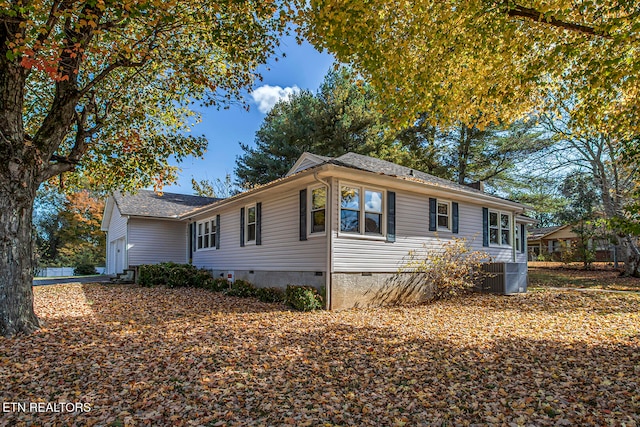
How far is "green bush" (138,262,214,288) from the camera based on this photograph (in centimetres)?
1381

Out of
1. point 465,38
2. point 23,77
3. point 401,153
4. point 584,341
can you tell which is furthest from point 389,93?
point 401,153

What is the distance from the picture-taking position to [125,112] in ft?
32.1

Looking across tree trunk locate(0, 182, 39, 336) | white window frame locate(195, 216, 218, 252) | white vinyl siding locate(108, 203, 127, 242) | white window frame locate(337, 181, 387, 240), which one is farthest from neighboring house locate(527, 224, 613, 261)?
tree trunk locate(0, 182, 39, 336)

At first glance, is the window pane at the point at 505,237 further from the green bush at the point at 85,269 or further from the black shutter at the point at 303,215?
the green bush at the point at 85,269

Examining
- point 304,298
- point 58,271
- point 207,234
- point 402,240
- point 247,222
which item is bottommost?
point 58,271

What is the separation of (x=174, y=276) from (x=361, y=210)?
26.2ft

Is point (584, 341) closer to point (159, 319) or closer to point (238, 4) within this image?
point (159, 319)

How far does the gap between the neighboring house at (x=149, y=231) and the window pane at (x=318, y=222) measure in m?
10.3

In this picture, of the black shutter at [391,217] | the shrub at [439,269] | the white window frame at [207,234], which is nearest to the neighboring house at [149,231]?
the white window frame at [207,234]

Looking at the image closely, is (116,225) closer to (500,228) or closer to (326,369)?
(500,228)

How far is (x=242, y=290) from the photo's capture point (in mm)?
11492

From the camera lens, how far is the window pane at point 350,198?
9.58m

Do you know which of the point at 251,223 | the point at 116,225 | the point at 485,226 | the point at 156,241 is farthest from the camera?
the point at 116,225

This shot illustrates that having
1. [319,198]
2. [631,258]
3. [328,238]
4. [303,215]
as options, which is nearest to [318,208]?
[319,198]
